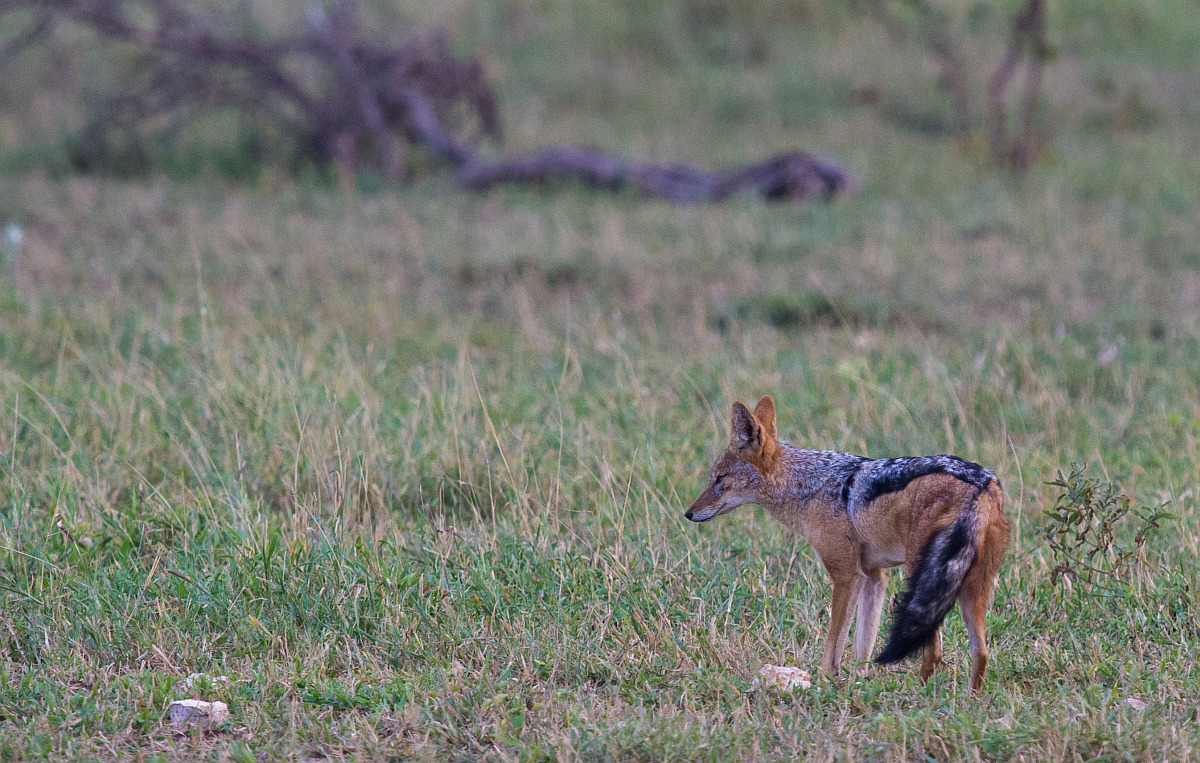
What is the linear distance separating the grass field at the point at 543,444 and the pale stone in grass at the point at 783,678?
55 millimetres

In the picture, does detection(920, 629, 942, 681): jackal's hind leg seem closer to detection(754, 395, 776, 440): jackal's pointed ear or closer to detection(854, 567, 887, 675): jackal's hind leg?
detection(854, 567, 887, 675): jackal's hind leg

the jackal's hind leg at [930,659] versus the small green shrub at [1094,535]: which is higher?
the small green shrub at [1094,535]

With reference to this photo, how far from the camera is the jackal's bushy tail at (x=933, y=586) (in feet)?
9.91

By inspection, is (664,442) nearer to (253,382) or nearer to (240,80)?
(253,382)

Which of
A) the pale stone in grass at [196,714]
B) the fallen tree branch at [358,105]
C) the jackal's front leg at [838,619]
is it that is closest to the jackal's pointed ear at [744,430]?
the jackal's front leg at [838,619]

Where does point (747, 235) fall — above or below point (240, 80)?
below

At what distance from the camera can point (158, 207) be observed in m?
10.8

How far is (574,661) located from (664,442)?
197cm

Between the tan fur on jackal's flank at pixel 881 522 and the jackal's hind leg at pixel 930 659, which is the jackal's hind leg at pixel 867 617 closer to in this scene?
the tan fur on jackal's flank at pixel 881 522

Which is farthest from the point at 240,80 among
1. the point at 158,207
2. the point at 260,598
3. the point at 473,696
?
the point at 473,696

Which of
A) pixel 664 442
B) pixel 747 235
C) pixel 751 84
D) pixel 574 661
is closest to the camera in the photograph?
pixel 574 661

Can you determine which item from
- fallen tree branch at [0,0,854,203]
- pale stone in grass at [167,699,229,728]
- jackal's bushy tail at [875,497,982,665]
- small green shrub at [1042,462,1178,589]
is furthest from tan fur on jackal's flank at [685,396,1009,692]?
fallen tree branch at [0,0,854,203]

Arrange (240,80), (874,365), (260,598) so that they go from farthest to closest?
(240,80)
(874,365)
(260,598)

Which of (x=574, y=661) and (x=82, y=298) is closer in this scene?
(x=574, y=661)
